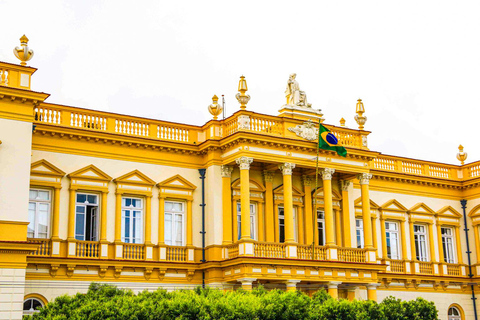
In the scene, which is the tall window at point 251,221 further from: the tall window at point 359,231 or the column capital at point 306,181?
the tall window at point 359,231

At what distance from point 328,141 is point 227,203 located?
495 cm

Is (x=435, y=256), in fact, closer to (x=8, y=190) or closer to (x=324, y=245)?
(x=324, y=245)

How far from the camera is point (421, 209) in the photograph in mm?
35469

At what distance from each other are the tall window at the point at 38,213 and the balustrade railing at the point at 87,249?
1.26 meters

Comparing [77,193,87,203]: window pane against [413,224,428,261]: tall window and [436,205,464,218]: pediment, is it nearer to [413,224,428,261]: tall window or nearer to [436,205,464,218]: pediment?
[413,224,428,261]: tall window

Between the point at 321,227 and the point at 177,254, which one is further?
the point at 321,227

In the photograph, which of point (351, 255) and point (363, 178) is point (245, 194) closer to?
point (351, 255)

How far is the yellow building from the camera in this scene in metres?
25.3

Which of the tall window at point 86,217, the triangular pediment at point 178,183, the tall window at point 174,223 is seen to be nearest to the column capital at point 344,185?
the triangular pediment at point 178,183

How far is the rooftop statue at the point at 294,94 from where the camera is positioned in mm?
31016

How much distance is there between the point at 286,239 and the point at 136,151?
683cm

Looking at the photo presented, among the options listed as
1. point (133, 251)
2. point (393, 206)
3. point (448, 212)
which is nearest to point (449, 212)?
point (448, 212)

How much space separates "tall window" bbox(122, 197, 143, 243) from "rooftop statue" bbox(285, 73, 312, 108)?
26.3ft

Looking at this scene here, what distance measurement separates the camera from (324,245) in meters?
29.8
